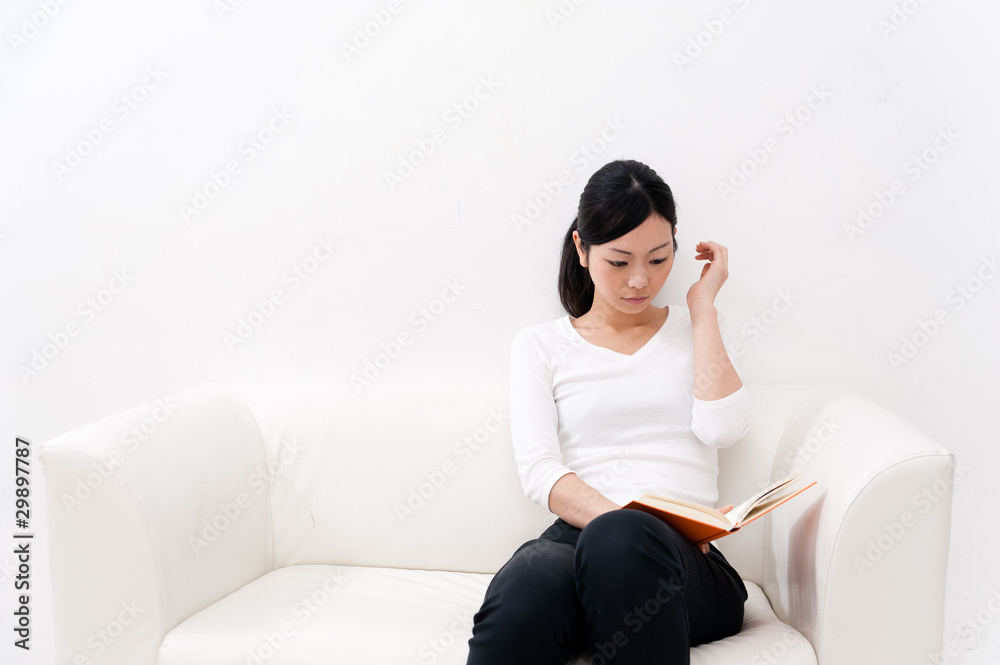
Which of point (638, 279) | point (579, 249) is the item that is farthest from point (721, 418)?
point (579, 249)

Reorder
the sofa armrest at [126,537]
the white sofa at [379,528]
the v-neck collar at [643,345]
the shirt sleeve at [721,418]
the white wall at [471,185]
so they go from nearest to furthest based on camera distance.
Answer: the white sofa at [379,528] < the sofa armrest at [126,537] < the shirt sleeve at [721,418] < the v-neck collar at [643,345] < the white wall at [471,185]

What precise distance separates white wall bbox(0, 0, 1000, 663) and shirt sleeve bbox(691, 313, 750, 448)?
1.17 ft

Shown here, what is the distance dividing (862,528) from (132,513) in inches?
48.6

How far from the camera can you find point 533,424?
1480 millimetres

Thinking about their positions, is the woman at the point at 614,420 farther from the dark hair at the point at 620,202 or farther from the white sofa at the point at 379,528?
the white sofa at the point at 379,528

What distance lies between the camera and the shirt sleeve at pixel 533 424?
141cm

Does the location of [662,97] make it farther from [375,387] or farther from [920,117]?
[375,387]

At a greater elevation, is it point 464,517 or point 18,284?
point 18,284

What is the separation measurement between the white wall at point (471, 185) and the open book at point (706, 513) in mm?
613

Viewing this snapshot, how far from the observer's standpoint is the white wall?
1.68 m

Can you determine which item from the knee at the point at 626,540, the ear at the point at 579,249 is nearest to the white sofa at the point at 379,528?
the knee at the point at 626,540

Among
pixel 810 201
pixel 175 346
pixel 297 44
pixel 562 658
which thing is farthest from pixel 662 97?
pixel 175 346

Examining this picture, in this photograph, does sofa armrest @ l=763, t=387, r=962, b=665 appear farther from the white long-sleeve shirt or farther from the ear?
the ear

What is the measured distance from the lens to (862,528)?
1.18 metres
